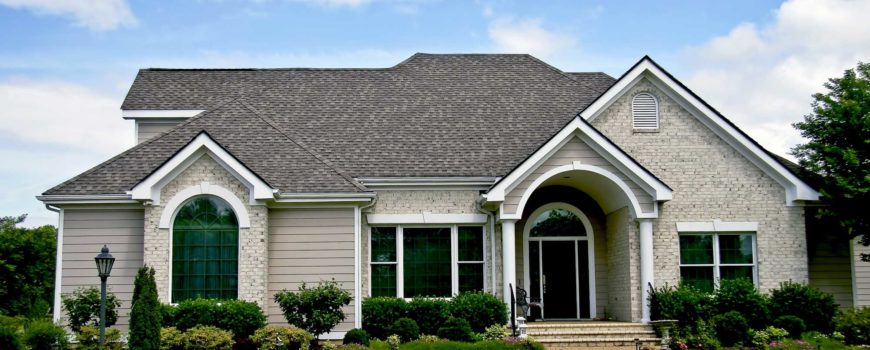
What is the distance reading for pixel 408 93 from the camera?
85.4 feet

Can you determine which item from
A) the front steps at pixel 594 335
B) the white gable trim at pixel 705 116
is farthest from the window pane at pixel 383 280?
the white gable trim at pixel 705 116

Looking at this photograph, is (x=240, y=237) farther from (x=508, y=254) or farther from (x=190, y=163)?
(x=508, y=254)

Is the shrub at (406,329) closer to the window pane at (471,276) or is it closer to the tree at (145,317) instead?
the window pane at (471,276)

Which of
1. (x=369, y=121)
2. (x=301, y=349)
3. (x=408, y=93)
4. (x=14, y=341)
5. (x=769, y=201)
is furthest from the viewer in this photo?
(x=408, y=93)

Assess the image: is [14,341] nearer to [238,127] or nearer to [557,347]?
[238,127]

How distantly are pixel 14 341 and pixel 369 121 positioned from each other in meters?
11.3

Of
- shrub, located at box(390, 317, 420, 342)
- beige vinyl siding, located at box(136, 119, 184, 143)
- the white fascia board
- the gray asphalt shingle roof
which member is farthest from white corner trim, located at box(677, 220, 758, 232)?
beige vinyl siding, located at box(136, 119, 184, 143)

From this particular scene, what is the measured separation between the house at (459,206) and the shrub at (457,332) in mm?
1664

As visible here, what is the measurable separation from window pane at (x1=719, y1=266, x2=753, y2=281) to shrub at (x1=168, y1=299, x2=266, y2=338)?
445 inches

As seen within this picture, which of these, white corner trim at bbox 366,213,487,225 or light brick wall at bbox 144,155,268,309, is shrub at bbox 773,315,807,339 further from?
light brick wall at bbox 144,155,268,309

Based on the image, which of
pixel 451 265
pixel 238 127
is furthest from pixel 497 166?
pixel 238 127

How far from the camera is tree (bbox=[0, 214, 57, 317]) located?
2941cm

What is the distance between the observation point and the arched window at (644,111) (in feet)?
71.6

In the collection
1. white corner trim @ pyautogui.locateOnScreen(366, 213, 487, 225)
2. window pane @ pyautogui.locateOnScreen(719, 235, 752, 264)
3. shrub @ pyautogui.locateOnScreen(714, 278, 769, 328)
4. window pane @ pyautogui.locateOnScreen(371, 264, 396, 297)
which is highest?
white corner trim @ pyautogui.locateOnScreen(366, 213, 487, 225)
